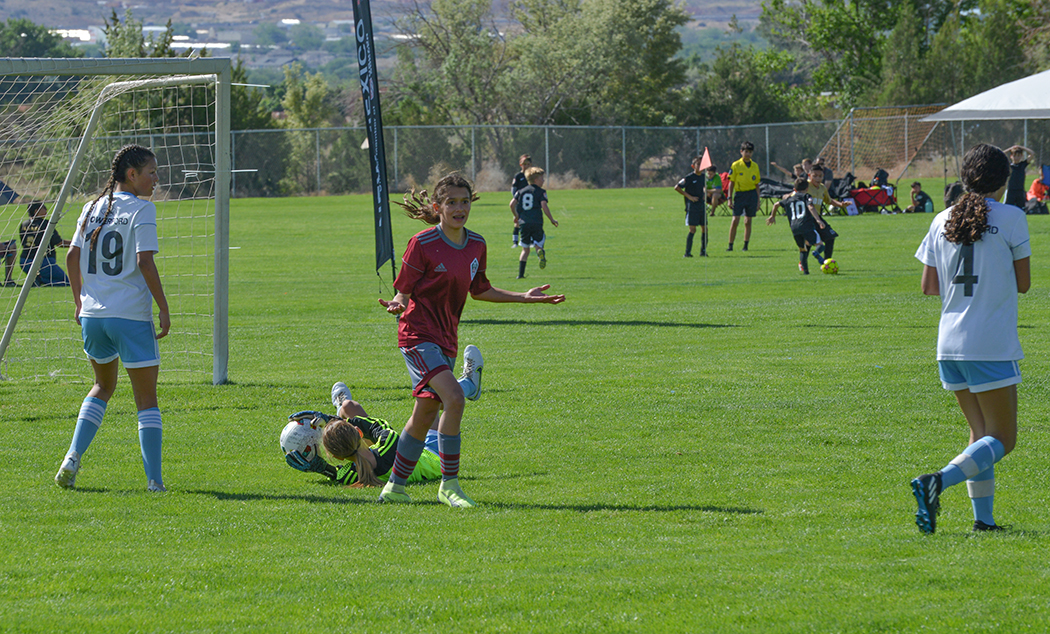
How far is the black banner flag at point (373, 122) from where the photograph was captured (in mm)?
10906

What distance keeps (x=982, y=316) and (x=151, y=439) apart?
452 cm

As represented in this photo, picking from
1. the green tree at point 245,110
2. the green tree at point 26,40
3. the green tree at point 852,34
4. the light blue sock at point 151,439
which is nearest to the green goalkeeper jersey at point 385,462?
the light blue sock at point 151,439

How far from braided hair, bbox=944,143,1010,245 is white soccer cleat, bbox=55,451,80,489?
16.2 feet

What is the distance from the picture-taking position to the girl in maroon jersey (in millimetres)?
6223

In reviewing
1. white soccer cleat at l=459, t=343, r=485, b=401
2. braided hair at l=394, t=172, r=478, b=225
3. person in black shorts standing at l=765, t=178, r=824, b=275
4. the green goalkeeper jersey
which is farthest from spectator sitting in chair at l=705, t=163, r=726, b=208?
braided hair at l=394, t=172, r=478, b=225

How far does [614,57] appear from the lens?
6334cm

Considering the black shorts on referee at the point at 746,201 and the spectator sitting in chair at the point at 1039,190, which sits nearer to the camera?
the black shorts on referee at the point at 746,201

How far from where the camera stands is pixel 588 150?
165 ft

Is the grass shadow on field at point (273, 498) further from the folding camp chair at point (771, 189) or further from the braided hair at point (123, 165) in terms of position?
the folding camp chair at point (771, 189)

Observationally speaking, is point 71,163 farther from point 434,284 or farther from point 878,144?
point 878,144

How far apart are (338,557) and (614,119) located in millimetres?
56037

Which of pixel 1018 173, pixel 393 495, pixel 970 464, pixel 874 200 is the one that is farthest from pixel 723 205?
pixel 970 464

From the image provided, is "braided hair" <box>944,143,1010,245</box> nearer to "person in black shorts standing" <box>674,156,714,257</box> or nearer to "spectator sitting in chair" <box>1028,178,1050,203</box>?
"person in black shorts standing" <box>674,156,714,257</box>

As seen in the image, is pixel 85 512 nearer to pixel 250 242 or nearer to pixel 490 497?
pixel 490 497
